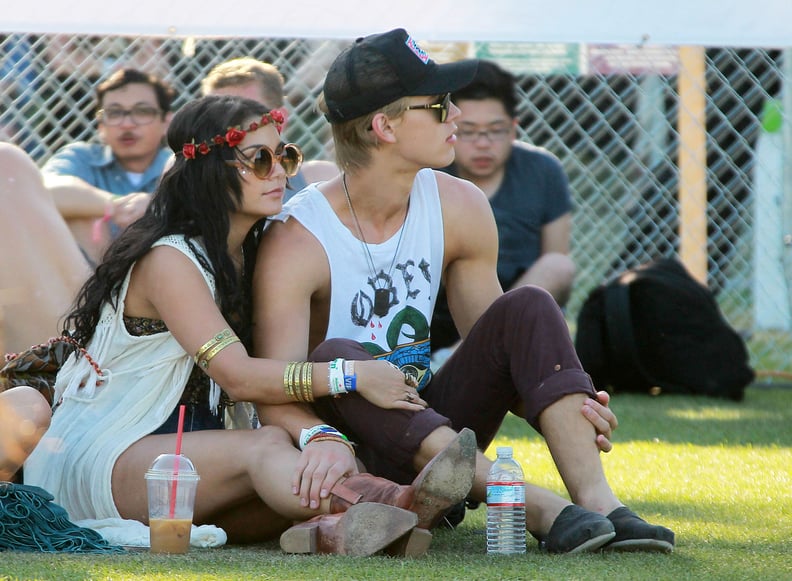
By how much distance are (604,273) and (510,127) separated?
9.07 feet

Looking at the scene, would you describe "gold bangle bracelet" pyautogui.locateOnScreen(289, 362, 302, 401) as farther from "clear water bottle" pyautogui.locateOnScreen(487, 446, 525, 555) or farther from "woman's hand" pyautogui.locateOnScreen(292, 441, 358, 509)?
"clear water bottle" pyautogui.locateOnScreen(487, 446, 525, 555)

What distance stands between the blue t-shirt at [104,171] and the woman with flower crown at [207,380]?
2632 mm

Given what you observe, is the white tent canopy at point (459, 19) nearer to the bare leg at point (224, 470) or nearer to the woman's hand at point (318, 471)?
the bare leg at point (224, 470)

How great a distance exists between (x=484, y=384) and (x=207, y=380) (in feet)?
2.33

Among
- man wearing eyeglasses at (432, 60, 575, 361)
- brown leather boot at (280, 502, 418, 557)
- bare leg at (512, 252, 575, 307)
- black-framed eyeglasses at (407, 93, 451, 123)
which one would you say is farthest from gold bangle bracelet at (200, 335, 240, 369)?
bare leg at (512, 252, 575, 307)

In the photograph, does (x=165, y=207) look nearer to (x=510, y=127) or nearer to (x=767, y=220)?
(x=510, y=127)

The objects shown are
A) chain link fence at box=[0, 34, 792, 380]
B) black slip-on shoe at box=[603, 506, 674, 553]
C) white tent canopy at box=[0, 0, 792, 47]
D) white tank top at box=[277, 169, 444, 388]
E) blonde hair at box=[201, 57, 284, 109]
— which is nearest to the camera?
black slip-on shoe at box=[603, 506, 674, 553]

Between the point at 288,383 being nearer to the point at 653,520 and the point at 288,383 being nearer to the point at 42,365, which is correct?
the point at 42,365

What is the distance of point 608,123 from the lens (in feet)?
26.3

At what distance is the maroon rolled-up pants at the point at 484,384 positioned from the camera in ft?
9.40

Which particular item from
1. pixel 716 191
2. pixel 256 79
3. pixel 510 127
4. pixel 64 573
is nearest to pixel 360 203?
pixel 64 573

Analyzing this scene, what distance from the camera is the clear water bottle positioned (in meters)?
2.80

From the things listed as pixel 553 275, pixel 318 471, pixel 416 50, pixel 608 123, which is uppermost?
pixel 416 50

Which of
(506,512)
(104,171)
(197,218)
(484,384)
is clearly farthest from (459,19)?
(506,512)
